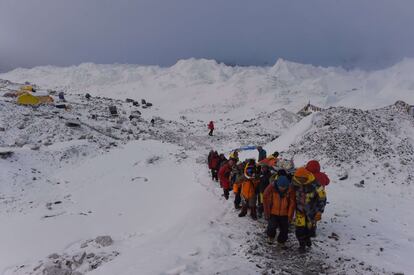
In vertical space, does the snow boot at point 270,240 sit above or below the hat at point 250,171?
below

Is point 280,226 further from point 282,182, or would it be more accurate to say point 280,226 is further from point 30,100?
point 30,100

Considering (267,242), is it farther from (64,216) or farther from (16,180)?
(16,180)

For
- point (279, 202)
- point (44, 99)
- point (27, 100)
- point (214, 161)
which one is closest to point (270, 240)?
point (279, 202)

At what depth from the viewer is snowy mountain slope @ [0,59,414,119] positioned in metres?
83.8

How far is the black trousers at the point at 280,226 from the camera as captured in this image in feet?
27.8

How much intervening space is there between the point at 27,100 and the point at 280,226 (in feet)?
111

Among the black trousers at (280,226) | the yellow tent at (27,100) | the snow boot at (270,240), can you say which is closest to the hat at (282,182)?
the black trousers at (280,226)

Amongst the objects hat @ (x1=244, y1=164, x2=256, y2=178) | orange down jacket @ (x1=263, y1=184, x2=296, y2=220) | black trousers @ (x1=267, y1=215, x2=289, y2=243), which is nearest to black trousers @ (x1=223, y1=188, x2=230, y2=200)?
hat @ (x1=244, y1=164, x2=256, y2=178)

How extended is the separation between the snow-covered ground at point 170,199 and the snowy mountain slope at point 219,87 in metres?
38.6

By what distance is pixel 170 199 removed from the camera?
664 inches

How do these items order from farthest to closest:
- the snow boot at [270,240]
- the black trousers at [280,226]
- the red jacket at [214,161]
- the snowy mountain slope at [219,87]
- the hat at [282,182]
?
1. the snowy mountain slope at [219,87]
2. the red jacket at [214,161]
3. the snow boot at [270,240]
4. the black trousers at [280,226]
5. the hat at [282,182]

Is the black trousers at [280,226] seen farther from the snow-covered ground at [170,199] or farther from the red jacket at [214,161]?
the red jacket at [214,161]

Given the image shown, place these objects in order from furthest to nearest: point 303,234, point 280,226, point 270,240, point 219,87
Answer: point 219,87
point 270,240
point 280,226
point 303,234

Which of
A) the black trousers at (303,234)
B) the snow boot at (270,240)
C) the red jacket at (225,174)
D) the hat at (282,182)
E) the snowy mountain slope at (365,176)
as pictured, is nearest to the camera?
the hat at (282,182)
